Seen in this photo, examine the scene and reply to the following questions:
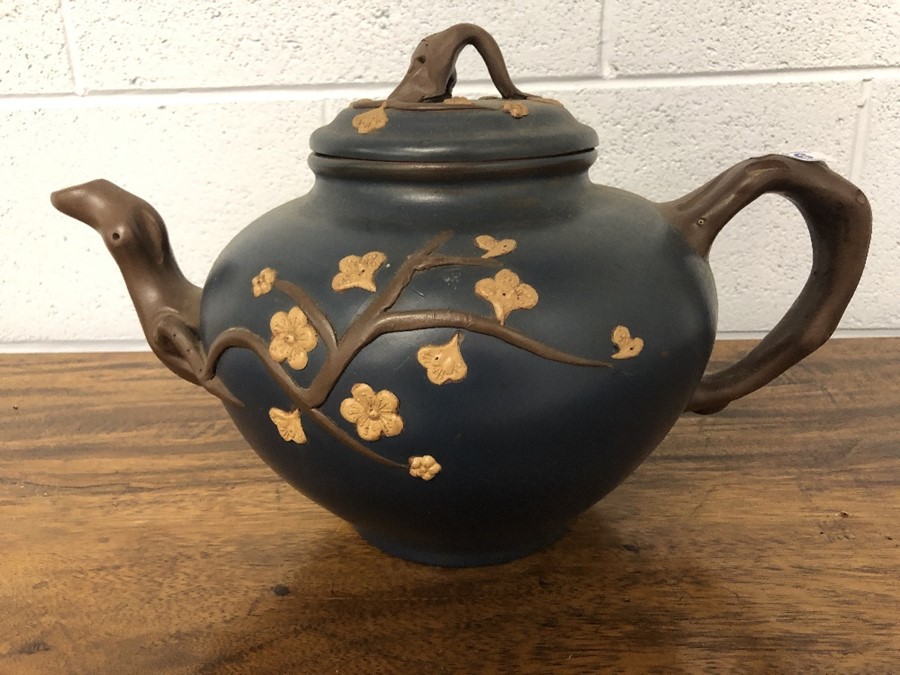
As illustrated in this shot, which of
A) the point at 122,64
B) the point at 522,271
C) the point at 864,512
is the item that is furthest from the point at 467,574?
the point at 122,64

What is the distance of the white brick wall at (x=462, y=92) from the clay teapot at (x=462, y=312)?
50cm

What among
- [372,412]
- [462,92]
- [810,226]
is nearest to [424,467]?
[372,412]

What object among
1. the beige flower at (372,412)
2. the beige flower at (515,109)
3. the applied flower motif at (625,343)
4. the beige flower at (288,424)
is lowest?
the beige flower at (288,424)

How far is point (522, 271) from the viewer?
558 millimetres

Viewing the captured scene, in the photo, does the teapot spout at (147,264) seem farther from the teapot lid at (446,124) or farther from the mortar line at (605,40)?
the mortar line at (605,40)

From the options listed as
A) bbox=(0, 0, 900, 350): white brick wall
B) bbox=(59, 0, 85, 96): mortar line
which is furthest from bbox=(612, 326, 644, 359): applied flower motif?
bbox=(59, 0, 85, 96): mortar line

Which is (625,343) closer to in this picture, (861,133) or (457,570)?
(457,570)

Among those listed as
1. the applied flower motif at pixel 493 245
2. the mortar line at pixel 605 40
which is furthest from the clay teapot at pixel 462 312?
the mortar line at pixel 605 40

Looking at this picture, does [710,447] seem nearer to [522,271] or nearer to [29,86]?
[522,271]

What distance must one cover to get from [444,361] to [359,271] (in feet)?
0.30

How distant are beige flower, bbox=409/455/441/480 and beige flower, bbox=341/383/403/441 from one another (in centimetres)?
3

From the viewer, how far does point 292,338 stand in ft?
1.88

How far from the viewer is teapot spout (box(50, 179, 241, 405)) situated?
0.69m

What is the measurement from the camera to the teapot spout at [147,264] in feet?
2.25
